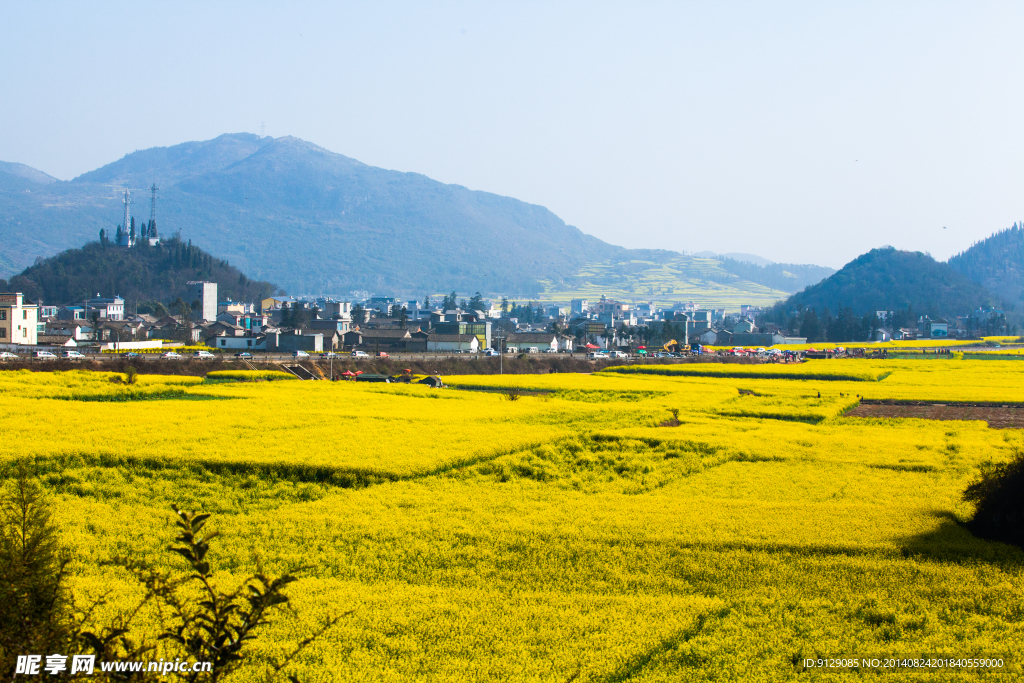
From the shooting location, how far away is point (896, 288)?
6713 inches

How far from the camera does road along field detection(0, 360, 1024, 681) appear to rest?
9422mm

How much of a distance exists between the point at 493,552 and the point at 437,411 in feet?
55.0

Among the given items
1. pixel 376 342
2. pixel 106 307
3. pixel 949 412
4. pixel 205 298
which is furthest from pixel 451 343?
pixel 205 298

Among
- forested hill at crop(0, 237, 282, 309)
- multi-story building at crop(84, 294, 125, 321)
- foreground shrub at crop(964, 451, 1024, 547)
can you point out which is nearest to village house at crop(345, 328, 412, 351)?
multi-story building at crop(84, 294, 125, 321)

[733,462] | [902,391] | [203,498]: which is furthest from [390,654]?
[902,391]

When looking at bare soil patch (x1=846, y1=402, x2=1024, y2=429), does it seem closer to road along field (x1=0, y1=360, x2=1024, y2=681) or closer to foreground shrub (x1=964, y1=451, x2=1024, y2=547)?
road along field (x1=0, y1=360, x2=1024, y2=681)

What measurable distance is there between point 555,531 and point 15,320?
64.1 meters

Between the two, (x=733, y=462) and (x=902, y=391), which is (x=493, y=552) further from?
(x=902, y=391)

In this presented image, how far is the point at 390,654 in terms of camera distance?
9.08 m

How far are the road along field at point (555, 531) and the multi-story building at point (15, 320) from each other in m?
42.7

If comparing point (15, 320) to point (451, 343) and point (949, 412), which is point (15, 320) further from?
point (949, 412)

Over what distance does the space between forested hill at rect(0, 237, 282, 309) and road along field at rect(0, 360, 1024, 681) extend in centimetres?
10418

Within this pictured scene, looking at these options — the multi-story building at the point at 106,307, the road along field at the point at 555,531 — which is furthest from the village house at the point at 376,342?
the road along field at the point at 555,531

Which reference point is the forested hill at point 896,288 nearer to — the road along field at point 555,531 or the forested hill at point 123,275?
the forested hill at point 123,275
